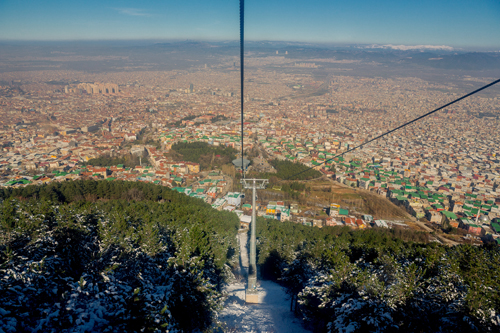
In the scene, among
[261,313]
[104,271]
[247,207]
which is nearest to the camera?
[104,271]

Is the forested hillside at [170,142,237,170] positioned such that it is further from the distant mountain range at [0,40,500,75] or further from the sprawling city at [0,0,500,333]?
the distant mountain range at [0,40,500,75]

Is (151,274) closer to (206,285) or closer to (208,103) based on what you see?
(206,285)

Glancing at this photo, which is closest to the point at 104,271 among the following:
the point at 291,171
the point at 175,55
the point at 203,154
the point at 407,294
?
the point at 407,294

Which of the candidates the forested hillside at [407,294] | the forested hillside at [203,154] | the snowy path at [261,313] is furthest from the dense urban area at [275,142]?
the forested hillside at [407,294]

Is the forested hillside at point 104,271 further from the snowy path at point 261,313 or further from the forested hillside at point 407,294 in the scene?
the forested hillside at point 407,294

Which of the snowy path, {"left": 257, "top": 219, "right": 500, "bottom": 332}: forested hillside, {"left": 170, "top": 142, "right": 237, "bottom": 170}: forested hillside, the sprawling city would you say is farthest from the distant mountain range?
{"left": 257, "top": 219, "right": 500, "bottom": 332}: forested hillside

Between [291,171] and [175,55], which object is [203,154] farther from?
[175,55]
